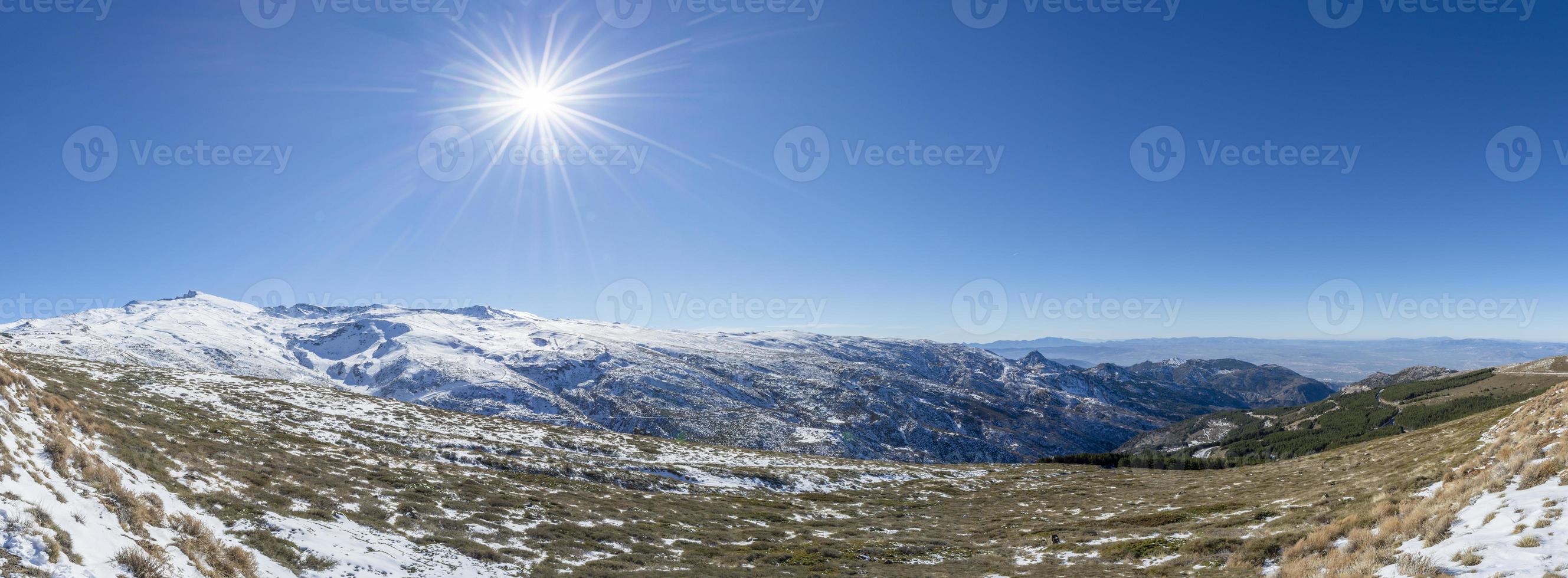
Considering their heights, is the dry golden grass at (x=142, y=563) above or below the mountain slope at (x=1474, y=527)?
above

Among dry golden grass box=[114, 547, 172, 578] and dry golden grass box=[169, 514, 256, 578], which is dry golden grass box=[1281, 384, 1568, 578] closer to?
dry golden grass box=[114, 547, 172, 578]

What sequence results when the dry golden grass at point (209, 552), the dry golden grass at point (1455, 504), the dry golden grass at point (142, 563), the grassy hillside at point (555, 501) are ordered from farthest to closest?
the grassy hillside at point (555, 501) < the dry golden grass at point (209, 552) < the dry golden grass at point (1455, 504) < the dry golden grass at point (142, 563)

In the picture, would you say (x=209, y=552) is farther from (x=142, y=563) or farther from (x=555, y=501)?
(x=555, y=501)

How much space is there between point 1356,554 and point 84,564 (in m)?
27.1

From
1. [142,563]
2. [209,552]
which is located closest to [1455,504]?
[142,563]

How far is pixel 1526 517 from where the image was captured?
39.6ft

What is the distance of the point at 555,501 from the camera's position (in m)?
30.5

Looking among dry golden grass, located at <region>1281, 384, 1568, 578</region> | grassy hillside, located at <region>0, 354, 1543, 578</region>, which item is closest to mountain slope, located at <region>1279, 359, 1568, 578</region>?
dry golden grass, located at <region>1281, 384, 1568, 578</region>

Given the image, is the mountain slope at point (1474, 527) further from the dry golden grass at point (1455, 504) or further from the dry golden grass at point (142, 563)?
the dry golden grass at point (142, 563)

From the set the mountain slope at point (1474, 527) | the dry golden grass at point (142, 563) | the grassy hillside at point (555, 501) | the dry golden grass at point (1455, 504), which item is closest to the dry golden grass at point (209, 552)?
the grassy hillside at point (555, 501)

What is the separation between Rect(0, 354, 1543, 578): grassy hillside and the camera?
16531 mm

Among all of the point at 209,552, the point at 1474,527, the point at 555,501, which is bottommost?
the point at 555,501

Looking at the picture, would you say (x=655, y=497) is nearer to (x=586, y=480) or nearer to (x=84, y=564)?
(x=586, y=480)

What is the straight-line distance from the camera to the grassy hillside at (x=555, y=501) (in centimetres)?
1653
